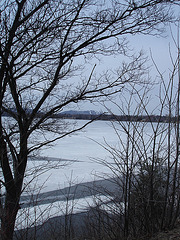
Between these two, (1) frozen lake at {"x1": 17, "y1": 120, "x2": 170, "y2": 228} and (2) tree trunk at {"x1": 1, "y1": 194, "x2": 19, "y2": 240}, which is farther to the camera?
(1) frozen lake at {"x1": 17, "y1": 120, "x2": 170, "y2": 228}

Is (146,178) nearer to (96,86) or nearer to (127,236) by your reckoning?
(127,236)

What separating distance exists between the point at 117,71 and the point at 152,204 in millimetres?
3482

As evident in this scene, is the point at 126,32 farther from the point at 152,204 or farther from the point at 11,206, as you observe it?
the point at 11,206

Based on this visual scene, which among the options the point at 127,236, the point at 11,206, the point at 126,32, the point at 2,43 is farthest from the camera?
the point at 126,32

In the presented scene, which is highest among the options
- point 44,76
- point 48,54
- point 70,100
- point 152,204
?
point 48,54

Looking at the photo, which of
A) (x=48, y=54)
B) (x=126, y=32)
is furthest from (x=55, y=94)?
(x=126, y=32)

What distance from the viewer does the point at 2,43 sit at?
15.7 ft

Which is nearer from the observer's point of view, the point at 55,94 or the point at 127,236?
the point at 127,236

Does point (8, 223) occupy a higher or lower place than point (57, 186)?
higher

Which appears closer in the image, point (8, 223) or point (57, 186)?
point (8, 223)

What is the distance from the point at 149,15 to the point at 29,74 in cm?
287

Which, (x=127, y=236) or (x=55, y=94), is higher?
(x=55, y=94)

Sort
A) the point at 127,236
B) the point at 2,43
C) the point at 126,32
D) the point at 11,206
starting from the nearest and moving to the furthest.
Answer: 1. the point at 127,236
2. the point at 2,43
3. the point at 11,206
4. the point at 126,32

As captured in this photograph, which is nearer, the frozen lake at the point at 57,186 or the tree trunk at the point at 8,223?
the tree trunk at the point at 8,223
